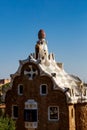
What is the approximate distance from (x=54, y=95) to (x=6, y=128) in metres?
4.68

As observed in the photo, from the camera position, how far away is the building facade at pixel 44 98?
80.1 feet

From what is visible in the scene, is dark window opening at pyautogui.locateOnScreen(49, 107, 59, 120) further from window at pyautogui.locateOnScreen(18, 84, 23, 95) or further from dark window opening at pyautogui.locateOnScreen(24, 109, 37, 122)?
window at pyautogui.locateOnScreen(18, 84, 23, 95)

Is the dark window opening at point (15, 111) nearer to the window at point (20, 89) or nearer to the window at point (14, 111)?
the window at point (14, 111)

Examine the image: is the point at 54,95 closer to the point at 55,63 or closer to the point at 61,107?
the point at 61,107

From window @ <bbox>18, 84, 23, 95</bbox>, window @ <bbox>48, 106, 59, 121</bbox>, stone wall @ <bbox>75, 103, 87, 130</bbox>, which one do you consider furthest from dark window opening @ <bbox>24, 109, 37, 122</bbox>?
stone wall @ <bbox>75, 103, 87, 130</bbox>

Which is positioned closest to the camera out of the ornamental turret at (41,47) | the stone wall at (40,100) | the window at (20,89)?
the stone wall at (40,100)

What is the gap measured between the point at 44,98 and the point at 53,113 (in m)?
1.36

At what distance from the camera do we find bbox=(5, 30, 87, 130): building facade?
24422 mm

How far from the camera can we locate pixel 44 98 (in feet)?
81.7

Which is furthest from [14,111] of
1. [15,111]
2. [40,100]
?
[40,100]

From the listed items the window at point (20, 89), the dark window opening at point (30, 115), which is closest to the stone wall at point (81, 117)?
the dark window opening at point (30, 115)

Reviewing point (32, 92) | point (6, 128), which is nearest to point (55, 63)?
point (32, 92)

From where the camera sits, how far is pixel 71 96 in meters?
24.3

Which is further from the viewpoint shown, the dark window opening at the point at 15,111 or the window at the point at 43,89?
the dark window opening at the point at 15,111
